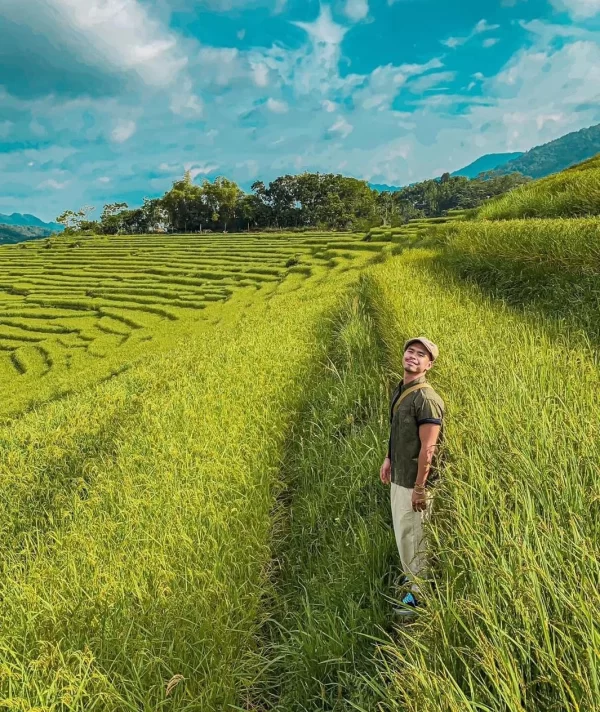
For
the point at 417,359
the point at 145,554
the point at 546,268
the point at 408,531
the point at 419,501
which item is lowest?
the point at 145,554

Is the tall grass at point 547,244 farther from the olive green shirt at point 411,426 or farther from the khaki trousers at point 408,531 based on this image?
the khaki trousers at point 408,531

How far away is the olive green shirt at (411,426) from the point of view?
263 cm

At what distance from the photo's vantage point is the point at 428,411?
2613 millimetres

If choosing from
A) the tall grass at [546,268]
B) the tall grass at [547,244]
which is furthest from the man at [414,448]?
the tall grass at [547,244]

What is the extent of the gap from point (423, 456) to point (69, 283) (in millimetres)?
30250

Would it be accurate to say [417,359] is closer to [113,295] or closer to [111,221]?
[113,295]

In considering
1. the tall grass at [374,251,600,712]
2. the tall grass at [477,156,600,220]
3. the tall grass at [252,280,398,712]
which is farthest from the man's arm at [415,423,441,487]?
the tall grass at [477,156,600,220]

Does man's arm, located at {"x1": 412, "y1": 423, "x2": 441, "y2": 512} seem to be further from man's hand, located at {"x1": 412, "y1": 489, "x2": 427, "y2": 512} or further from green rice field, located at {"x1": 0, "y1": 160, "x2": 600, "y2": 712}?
green rice field, located at {"x1": 0, "y1": 160, "x2": 600, "y2": 712}

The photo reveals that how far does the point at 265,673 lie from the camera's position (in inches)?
105

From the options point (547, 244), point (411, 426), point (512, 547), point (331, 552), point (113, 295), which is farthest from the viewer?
point (113, 295)

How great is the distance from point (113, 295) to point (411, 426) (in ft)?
80.3

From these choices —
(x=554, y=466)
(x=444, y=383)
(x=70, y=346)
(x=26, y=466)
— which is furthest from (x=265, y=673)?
(x=70, y=346)

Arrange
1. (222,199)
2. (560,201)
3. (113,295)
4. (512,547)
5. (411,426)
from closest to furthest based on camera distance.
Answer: (512,547)
(411,426)
(560,201)
(113,295)
(222,199)

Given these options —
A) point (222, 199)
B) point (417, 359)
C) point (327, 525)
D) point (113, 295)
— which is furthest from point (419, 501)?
point (222, 199)
